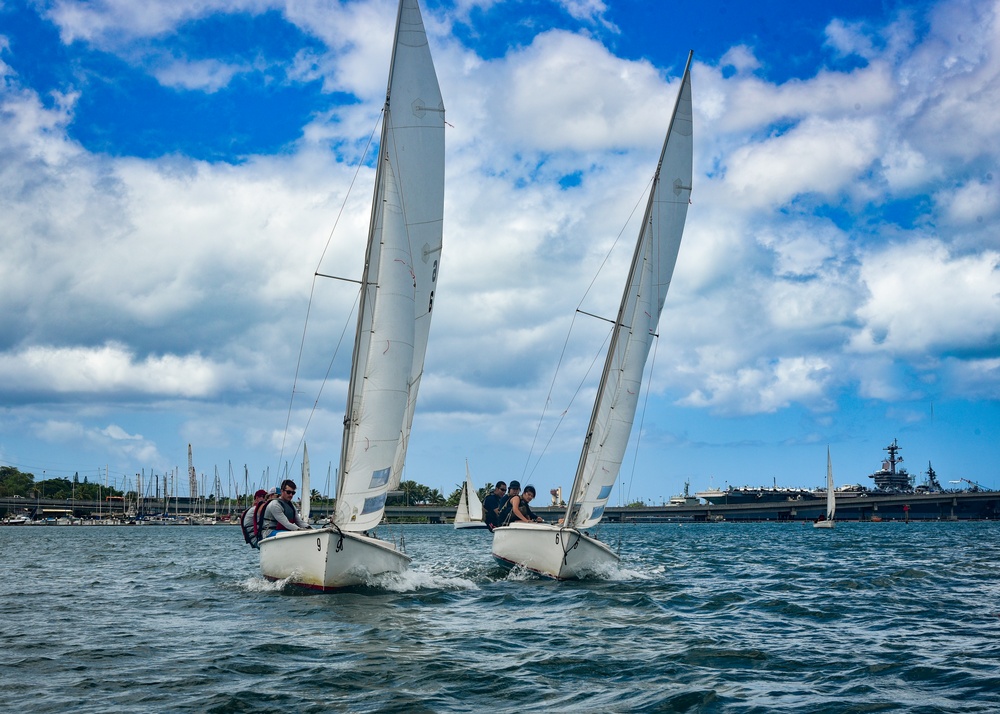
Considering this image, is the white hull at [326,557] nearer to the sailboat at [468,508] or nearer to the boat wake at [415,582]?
the boat wake at [415,582]

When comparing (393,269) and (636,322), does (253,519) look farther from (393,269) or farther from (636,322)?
(636,322)

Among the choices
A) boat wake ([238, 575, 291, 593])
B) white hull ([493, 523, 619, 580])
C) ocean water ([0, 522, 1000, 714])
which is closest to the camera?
ocean water ([0, 522, 1000, 714])

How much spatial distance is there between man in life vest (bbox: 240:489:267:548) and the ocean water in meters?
1.14

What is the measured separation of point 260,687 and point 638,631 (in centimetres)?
667

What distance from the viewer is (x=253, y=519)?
74.1 feet

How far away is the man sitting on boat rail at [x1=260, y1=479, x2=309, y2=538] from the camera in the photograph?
66.9 ft

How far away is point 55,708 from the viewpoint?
9.70 metres

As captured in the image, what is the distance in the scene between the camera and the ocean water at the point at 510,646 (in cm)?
1019

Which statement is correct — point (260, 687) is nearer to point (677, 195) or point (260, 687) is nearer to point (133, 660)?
point (133, 660)

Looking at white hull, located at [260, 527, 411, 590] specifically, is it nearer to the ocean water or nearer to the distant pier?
the ocean water

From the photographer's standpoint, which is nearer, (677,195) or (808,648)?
(808,648)

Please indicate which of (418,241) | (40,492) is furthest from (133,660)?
(40,492)

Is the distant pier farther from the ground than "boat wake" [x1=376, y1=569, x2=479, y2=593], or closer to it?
closer to it

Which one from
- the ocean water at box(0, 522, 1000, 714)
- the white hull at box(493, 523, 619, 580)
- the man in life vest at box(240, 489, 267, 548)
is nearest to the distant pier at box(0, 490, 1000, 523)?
the white hull at box(493, 523, 619, 580)
